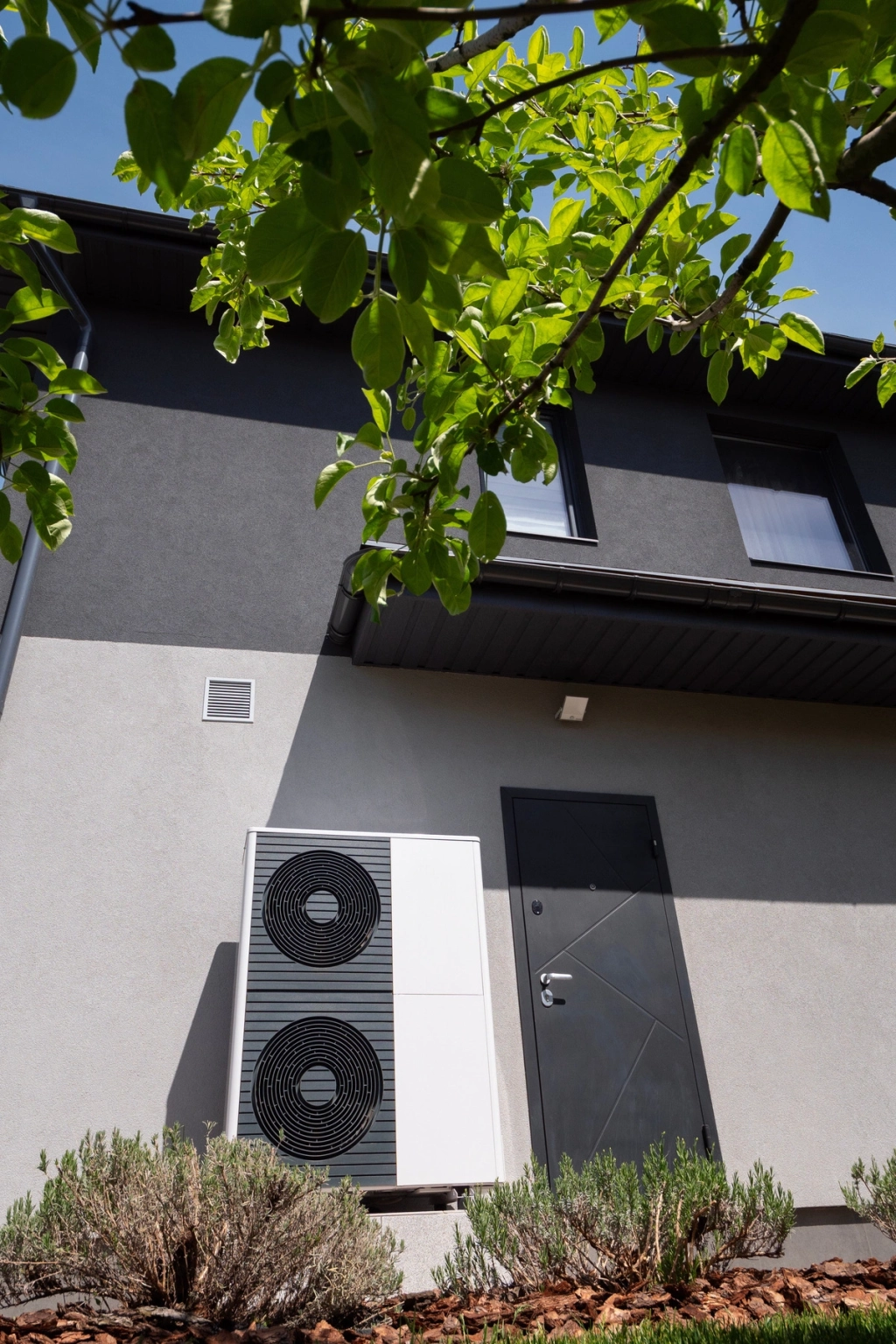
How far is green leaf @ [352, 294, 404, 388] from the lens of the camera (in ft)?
3.70

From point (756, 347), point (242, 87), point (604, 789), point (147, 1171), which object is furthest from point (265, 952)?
point (242, 87)

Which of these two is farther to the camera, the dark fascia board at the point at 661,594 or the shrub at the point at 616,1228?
the dark fascia board at the point at 661,594

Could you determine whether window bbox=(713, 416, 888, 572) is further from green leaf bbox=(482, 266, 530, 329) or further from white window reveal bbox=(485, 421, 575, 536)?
green leaf bbox=(482, 266, 530, 329)

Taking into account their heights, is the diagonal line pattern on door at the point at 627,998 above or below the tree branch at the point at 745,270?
below

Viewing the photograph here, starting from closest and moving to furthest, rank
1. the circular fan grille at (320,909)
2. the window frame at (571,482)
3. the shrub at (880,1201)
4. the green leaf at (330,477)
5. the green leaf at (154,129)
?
the green leaf at (154,129) → the green leaf at (330,477) → the shrub at (880,1201) → the circular fan grille at (320,909) → the window frame at (571,482)

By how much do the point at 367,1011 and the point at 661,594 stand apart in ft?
8.80

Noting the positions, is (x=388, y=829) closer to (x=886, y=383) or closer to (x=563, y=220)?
(x=886, y=383)

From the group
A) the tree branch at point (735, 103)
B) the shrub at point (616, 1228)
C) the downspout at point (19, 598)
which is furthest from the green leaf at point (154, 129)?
the downspout at point (19, 598)

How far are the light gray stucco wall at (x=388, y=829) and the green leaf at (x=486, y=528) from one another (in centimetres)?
334

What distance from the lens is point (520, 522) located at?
6.43m

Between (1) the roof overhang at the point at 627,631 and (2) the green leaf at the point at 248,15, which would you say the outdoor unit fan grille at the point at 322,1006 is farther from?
(2) the green leaf at the point at 248,15

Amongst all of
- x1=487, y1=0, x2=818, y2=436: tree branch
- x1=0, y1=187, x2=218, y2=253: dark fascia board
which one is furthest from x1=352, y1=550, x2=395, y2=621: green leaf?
x1=0, y1=187, x2=218, y2=253: dark fascia board

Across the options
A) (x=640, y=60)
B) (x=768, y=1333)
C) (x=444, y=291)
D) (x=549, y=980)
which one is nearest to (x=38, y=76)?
(x=444, y=291)

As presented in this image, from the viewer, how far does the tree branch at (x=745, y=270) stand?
1630 mm
